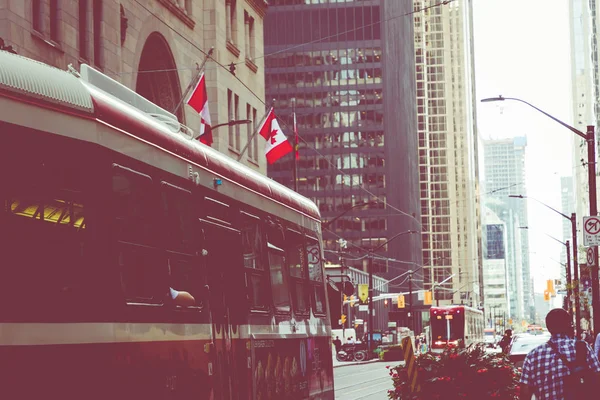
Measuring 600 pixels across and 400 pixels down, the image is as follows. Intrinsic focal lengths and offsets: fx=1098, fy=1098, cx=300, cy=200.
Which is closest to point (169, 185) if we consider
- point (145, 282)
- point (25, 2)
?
point (145, 282)

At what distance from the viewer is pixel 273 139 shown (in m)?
33.9

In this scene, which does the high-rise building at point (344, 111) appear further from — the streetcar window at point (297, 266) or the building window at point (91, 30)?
the streetcar window at point (297, 266)

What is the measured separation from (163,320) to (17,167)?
244cm

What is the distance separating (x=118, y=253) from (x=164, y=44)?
36.7 m

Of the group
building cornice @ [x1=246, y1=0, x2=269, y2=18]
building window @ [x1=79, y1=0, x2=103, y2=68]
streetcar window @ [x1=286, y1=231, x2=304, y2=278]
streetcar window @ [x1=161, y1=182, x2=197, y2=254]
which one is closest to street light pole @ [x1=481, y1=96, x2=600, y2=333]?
building window @ [x1=79, y1=0, x2=103, y2=68]

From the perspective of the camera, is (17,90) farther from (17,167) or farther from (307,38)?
(307,38)

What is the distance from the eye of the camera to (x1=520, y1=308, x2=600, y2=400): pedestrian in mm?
9469

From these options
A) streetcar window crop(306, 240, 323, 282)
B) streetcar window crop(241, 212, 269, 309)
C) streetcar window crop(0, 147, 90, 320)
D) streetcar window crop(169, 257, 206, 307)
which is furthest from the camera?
streetcar window crop(306, 240, 323, 282)

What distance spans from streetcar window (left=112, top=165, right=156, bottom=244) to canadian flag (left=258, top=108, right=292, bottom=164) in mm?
22958

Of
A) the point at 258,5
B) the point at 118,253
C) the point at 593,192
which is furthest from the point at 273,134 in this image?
the point at 258,5

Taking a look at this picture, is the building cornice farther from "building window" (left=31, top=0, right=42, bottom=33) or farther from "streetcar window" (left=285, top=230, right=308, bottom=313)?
"streetcar window" (left=285, top=230, right=308, bottom=313)

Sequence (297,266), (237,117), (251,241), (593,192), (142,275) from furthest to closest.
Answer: (237,117) < (593,192) < (297,266) < (251,241) < (142,275)

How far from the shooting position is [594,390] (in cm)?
941

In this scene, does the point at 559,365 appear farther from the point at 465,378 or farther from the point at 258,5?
the point at 258,5
